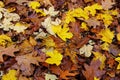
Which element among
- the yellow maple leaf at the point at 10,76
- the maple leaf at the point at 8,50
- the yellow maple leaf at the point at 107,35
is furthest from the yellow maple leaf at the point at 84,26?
the yellow maple leaf at the point at 10,76

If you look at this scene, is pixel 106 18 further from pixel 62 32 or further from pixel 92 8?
pixel 62 32

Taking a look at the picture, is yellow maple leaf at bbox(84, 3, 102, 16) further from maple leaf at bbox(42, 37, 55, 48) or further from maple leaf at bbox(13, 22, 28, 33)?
maple leaf at bbox(13, 22, 28, 33)

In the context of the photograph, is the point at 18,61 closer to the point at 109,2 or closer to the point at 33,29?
the point at 33,29

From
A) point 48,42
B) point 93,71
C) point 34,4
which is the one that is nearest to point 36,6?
point 34,4

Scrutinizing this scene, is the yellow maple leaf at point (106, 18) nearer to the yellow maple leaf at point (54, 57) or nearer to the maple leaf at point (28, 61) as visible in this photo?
the yellow maple leaf at point (54, 57)

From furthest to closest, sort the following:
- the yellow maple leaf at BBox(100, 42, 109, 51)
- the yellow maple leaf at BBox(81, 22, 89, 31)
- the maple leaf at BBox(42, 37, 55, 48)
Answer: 1. the yellow maple leaf at BBox(81, 22, 89, 31)
2. the yellow maple leaf at BBox(100, 42, 109, 51)
3. the maple leaf at BBox(42, 37, 55, 48)

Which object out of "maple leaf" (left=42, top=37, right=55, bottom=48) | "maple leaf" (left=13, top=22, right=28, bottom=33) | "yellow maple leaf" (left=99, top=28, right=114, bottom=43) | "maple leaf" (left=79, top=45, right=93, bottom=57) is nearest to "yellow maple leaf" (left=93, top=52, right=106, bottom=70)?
"maple leaf" (left=79, top=45, right=93, bottom=57)
